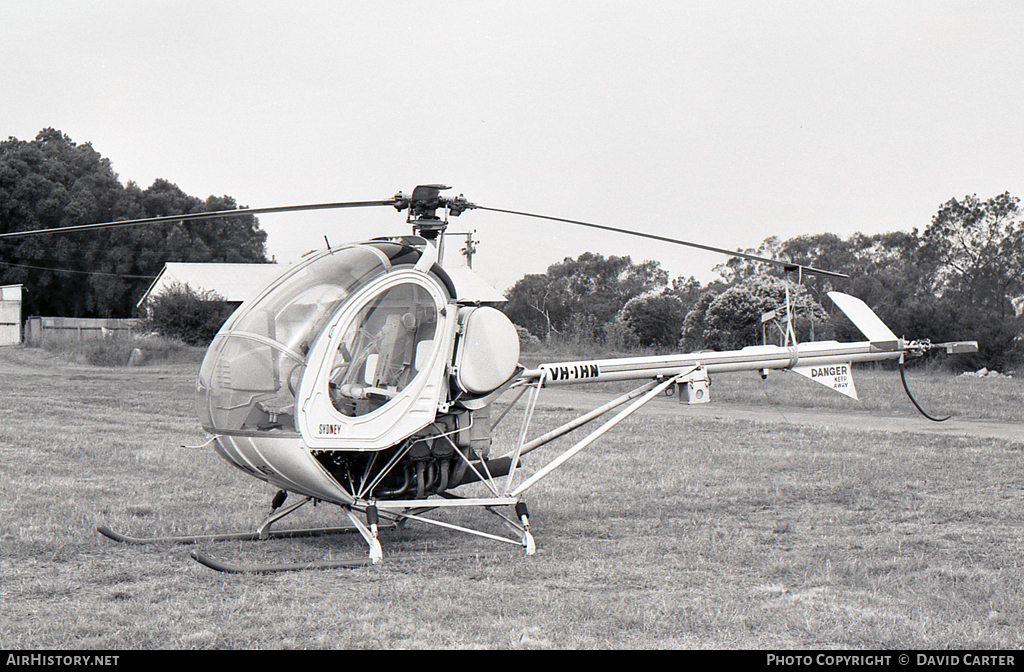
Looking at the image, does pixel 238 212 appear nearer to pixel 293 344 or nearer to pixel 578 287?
pixel 293 344

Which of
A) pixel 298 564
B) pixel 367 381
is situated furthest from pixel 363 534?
pixel 367 381

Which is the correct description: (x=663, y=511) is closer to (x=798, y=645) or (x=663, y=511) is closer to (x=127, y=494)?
(x=798, y=645)

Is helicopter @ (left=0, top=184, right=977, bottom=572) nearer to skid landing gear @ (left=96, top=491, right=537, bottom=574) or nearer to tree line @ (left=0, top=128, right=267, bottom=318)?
skid landing gear @ (left=96, top=491, right=537, bottom=574)

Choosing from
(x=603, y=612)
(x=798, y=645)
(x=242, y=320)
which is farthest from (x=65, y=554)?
(x=798, y=645)

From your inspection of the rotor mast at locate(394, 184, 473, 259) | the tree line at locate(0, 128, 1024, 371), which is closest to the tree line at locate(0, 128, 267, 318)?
the tree line at locate(0, 128, 1024, 371)

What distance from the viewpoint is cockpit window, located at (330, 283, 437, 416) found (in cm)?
671

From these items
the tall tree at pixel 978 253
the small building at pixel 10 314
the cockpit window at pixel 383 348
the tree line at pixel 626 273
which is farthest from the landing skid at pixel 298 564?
the small building at pixel 10 314

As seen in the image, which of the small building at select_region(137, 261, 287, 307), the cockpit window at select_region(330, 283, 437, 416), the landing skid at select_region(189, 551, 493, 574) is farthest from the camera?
the small building at select_region(137, 261, 287, 307)

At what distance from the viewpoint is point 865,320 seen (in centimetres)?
948

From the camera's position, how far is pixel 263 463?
6.66 metres

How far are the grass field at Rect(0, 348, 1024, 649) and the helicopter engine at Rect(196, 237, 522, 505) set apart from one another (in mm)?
685

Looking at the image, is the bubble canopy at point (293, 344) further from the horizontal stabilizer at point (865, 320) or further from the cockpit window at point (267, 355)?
the horizontal stabilizer at point (865, 320)

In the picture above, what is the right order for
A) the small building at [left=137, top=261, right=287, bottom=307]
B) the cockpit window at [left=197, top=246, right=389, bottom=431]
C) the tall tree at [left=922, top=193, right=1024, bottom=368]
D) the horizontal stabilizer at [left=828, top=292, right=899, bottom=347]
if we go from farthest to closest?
the small building at [left=137, top=261, right=287, bottom=307], the tall tree at [left=922, top=193, right=1024, bottom=368], the horizontal stabilizer at [left=828, top=292, right=899, bottom=347], the cockpit window at [left=197, top=246, right=389, bottom=431]

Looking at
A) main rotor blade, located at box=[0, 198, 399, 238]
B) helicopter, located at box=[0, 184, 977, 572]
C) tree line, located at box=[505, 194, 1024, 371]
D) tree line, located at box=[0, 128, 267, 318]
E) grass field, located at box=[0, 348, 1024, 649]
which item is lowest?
grass field, located at box=[0, 348, 1024, 649]
